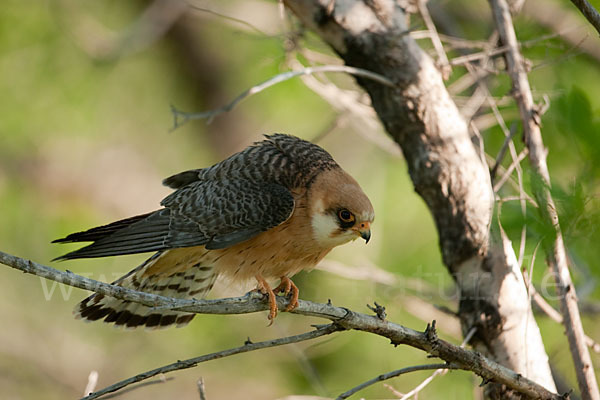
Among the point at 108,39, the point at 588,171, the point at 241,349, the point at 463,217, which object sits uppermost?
the point at 108,39

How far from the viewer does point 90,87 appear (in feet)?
24.2

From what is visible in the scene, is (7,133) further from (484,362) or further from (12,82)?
(484,362)

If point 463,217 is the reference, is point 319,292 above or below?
above

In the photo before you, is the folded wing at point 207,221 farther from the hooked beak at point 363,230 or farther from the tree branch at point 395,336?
the tree branch at point 395,336

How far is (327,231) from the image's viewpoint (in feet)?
10.9

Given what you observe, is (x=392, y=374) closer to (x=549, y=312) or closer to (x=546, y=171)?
(x=546, y=171)

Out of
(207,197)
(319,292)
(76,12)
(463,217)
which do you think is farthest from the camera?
(76,12)

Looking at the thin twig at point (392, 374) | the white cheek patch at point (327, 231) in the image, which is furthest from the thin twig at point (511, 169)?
the thin twig at point (392, 374)

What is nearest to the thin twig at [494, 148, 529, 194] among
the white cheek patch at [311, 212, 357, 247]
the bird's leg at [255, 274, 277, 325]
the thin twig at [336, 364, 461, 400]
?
the white cheek patch at [311, 212, 357, 247]

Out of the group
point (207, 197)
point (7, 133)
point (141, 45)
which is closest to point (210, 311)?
point (207, 197)

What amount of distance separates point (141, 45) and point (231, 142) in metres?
2.05

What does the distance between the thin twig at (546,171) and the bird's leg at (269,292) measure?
48.5 inches

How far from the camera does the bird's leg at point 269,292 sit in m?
3.08

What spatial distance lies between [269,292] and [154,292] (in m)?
0.81
